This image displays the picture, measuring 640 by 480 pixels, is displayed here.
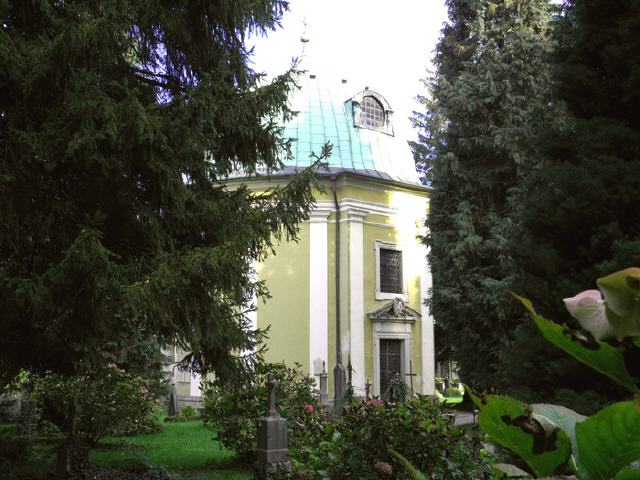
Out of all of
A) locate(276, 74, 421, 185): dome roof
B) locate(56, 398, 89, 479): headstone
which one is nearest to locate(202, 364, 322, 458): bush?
locate(56, 398, 89, 479): headstone

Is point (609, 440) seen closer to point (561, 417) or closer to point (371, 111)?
point (561, 417)

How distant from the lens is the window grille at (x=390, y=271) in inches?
779

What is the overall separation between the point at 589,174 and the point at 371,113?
16822 mm

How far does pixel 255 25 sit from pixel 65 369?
473 centimetres

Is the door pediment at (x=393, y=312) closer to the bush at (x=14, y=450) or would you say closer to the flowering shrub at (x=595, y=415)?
the bush at (x=14, y=450)

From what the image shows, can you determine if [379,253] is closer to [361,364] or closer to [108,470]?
[361,364]

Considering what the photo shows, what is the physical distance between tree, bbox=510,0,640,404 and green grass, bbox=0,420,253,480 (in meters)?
5.13

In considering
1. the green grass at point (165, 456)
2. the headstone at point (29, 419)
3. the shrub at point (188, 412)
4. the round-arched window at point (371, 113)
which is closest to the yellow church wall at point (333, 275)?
the shrub at point (188, 412)

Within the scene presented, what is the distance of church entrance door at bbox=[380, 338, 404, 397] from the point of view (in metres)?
19.0

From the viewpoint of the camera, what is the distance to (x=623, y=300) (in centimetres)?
51

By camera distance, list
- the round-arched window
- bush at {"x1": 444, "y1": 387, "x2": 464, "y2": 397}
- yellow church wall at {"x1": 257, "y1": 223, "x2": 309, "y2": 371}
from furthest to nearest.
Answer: bush at {"x1": 444, "y1": 387, "x2": 464, "y2": 397} → the round-arched window → yellow church wall at {"x1": 257, "y1": 223, "x2": 309, "y2": 371}

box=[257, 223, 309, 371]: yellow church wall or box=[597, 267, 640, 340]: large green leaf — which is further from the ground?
box=[257, 223, 309, 371]: yellow church wall

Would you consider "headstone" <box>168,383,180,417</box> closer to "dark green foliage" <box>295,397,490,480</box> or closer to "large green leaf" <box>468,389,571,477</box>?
"dark green foliage" <box>295,397,490,480</box>

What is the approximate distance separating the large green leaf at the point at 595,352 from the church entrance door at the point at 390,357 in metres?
18.7
